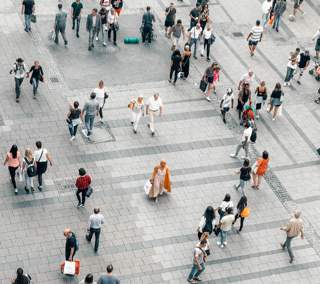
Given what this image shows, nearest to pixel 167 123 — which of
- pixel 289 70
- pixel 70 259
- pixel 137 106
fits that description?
pixel 137 106

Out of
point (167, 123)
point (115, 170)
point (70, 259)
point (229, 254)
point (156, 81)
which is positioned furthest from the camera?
point (156, 81)

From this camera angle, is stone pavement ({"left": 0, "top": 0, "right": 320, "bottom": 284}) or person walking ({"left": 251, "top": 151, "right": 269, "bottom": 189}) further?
person walking ({"left": 251, "top": 151, "right": 269, "bottom": 189})

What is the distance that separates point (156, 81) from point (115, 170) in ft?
21.4

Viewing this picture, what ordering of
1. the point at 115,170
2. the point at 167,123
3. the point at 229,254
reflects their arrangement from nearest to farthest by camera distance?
the point at 229,254 < the point at 115,170 < the point at 167,123

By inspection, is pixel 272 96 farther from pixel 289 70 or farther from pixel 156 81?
pixel 156 81

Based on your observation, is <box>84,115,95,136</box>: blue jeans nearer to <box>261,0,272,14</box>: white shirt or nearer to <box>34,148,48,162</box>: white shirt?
<box>34,148,48,162</box>: white shirt

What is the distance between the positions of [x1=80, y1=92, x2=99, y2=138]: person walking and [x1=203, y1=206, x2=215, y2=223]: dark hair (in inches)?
248

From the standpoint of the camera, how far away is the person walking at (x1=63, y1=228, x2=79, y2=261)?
22.0 metres

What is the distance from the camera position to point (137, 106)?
2866cm

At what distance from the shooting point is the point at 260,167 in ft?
87.5

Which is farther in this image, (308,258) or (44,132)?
(44,132)

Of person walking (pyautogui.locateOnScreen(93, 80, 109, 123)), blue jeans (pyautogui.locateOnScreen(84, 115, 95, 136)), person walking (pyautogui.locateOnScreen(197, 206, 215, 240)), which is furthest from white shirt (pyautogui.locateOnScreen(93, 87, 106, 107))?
person walking (pyautogui.locateOnScreen(197, 206, 215, 240))

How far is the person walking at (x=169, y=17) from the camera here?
115 feet

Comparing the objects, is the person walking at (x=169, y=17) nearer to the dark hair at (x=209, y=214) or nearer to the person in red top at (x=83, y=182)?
the person in red top at (x=83, y=182)
